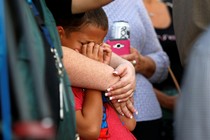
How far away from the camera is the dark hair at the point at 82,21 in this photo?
2.21 metres

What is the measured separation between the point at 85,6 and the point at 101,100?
0.37 m

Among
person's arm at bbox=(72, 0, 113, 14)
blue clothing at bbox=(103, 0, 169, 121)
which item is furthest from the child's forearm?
blue clothing at bbox=(103, 0, 169, 121)

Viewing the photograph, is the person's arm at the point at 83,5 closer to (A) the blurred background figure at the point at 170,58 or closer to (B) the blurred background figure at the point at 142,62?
(B) the blurred background figure at the point at 142,62

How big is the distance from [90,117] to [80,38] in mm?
365

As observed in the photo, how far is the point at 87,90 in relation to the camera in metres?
2.11

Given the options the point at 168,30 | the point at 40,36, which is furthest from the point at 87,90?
the point at 168,30

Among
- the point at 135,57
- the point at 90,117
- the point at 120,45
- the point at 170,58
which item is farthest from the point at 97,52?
the point at 170,58

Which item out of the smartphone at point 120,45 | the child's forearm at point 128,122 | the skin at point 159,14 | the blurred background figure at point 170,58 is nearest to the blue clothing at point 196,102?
the child's forearm at point 128,122

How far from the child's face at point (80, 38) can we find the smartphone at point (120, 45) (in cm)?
42

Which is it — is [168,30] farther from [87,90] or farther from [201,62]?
[201,62]

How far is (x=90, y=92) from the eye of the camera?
2.09m

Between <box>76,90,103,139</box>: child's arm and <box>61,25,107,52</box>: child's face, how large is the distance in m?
0.23

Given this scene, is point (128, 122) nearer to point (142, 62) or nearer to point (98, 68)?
point (98, 68)

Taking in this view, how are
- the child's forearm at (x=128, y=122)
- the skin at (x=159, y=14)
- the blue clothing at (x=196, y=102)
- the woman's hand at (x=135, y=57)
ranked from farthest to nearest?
the skin at (x=159, y=14) < the woman's hand at (x=135, y=57) < the child's forearm at (x=128, y=122) < the blue clothing at (x=196, y=102)
